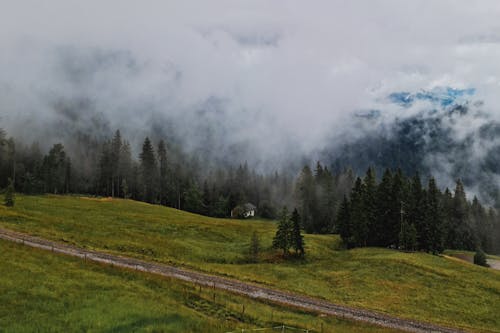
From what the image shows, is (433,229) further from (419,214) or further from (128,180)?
(128,180)

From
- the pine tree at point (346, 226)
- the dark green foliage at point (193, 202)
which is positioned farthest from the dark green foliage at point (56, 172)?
the pine tree at point (346, 226)

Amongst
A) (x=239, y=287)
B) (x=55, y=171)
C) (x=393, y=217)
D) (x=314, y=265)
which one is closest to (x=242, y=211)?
(x=55, y=171)

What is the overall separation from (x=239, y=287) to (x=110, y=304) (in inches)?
657

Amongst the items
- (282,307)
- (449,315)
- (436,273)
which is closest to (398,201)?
(436,273)

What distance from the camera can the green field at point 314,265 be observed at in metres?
48.0

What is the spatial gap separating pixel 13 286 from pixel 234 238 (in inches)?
2151

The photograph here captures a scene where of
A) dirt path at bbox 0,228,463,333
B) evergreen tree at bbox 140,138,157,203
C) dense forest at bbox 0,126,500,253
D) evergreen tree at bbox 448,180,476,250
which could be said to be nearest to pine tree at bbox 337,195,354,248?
dense forest at bbox 0,126,500,253

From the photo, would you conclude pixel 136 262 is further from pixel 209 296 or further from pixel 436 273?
pixel 436 273

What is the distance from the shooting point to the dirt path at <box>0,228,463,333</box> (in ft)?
124

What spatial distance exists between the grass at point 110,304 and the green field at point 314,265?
499 inches

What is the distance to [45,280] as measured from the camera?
31.9m

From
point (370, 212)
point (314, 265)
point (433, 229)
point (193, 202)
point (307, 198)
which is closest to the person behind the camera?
point (314, 265)

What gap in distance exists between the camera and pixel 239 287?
1673 inches

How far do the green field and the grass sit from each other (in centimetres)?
1267
